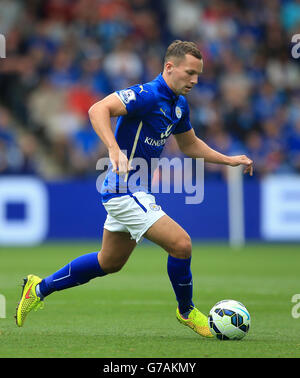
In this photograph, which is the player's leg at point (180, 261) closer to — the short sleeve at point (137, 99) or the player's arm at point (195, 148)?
the short sleeve at point (137, 99)

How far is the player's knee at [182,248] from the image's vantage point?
6.04 meters

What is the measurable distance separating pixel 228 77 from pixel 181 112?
10.9 m

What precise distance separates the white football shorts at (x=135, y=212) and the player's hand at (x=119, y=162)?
0.67 m

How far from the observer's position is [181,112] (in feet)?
21.7

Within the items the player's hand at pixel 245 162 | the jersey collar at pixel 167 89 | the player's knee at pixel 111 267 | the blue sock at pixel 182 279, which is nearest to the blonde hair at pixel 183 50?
the jersey collar at pixel 167 89

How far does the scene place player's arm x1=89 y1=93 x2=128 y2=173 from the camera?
5.50 meters

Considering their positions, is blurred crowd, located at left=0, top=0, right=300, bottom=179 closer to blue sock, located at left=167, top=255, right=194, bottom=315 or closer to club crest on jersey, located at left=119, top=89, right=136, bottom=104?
blue sock, located at left=167, top=255, right=194, bottom=315

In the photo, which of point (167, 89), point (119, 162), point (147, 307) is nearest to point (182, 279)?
point (119, 162)

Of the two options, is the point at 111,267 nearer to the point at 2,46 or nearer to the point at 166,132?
the point at 166,132

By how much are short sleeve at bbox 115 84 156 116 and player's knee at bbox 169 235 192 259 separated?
3.25ft

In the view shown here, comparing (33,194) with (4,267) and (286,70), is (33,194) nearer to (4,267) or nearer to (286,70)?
(4,267)

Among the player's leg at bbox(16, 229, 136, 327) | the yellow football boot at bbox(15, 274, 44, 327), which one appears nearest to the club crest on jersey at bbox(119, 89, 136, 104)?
the player's leg at bbox(16, 229, 136, 327)

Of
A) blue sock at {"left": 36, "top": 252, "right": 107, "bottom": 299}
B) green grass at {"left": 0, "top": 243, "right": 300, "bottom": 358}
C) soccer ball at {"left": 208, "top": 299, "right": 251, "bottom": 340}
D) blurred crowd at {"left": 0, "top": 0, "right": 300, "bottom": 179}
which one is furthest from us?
blurred crowd at {"left": 0, "top": 0, "right": 300, "bottom": 179}
